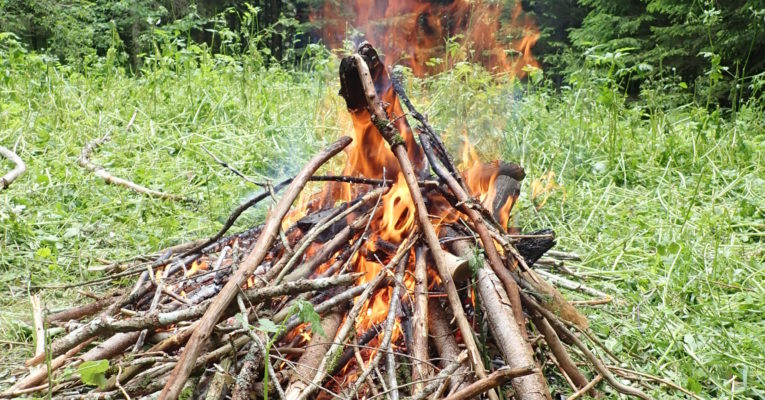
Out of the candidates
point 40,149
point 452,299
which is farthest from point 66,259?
point 452,299

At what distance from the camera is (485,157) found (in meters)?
4.25

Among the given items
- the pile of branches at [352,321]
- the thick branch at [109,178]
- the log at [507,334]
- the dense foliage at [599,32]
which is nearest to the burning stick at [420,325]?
the pile of branches at [352,321]

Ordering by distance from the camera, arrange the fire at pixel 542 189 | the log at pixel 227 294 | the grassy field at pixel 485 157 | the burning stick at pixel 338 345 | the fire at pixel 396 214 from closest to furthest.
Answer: the log at pixel 227 294 < the burning stick at pixel 338 345 < the fire at pixel 396 214 < the grassy field at pixel 485 157 < the fire at pixel 542 189

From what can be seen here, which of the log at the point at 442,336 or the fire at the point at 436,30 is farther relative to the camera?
the fire at the point at 436,30

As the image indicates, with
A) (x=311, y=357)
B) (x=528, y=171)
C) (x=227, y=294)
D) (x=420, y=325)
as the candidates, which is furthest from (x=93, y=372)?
(x=528, y=171)

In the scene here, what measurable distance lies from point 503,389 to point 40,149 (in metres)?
4.42

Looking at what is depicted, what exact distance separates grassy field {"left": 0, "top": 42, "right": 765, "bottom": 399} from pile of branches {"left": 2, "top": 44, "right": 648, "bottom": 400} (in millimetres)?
449

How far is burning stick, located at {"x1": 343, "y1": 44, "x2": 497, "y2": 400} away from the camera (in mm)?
1683

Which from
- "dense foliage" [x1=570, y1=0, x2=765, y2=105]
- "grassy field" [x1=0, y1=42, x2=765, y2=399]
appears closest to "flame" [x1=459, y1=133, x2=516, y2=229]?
"grassy field" [x1=0, y1=42, x2=765, y2=399]

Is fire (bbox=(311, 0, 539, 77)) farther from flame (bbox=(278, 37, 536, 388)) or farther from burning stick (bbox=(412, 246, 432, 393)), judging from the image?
burning stick (bbox=(412, 246, 432, 393))

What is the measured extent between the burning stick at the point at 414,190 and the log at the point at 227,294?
28cm

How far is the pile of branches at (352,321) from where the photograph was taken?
1.68 meters

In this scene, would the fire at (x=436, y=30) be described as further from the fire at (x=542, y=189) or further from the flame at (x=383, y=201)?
the flame at (x=383, y=201)

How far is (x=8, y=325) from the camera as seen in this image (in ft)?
8.27
